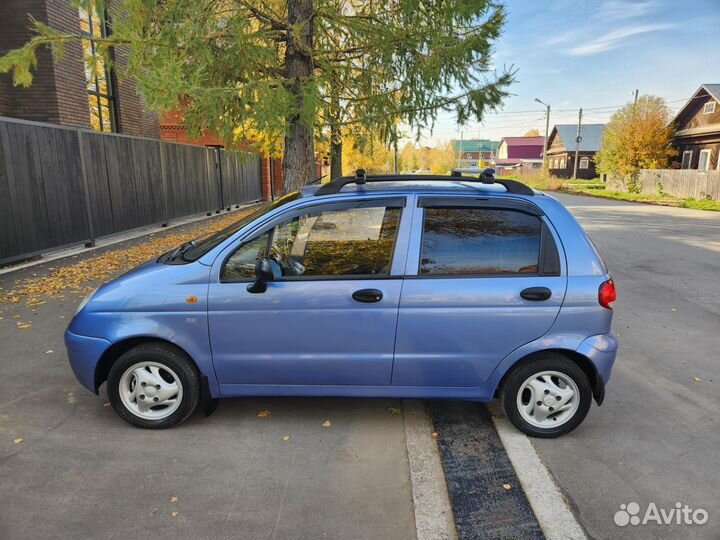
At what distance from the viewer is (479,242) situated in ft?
11.0

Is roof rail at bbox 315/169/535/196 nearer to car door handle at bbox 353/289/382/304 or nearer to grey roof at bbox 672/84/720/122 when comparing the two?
car door handle at bbox 353/289/382/304

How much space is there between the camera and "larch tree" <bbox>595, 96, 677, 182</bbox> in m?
34.4

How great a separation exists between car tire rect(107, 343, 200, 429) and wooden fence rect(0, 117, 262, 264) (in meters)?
5.45

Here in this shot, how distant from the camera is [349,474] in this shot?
3.03m

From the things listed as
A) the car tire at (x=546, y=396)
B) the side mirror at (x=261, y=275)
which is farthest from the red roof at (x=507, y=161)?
the side mirror at (x=261, y=275)

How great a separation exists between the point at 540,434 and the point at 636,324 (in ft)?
11.0

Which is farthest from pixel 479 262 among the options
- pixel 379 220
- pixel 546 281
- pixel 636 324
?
pixel 636 324

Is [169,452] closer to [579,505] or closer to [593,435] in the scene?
[579,505]

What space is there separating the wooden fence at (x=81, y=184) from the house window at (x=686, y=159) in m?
34.5

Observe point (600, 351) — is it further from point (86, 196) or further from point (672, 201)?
point (672, 201)

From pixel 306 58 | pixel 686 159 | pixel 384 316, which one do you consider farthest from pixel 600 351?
pixel 686 159

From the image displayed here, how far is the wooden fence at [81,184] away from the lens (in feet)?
27.0

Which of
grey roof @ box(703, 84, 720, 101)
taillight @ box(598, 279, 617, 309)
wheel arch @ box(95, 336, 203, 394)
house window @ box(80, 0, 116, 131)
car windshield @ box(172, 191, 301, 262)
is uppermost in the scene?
grey roof @ box(703, 84, 720, 101)

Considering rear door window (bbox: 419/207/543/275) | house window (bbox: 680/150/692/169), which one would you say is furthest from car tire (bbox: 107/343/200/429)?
house window (bbox: 680/150/692/169)
